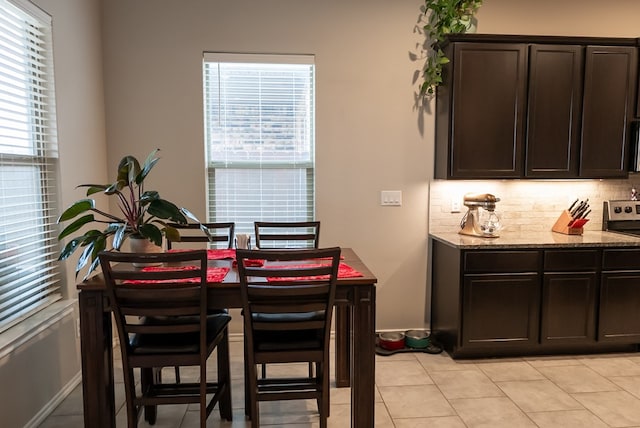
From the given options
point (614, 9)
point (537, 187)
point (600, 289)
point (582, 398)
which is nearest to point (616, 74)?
point (614, 9)

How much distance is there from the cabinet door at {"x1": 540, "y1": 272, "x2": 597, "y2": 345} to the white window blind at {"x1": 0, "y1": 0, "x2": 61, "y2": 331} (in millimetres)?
3343

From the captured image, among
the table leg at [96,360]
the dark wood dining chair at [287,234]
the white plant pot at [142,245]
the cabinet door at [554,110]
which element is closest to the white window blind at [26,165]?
the table leg at [96,360]

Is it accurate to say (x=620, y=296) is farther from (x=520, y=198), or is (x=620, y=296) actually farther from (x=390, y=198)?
(x=390, y=198)

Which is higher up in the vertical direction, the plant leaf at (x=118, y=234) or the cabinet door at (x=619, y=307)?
the plant leaf at (x=118, y=234)

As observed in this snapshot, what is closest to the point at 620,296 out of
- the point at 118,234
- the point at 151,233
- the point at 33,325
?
the point at 151,233

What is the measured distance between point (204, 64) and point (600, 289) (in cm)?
344

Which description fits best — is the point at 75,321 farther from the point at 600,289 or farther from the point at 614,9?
the point at 614,9

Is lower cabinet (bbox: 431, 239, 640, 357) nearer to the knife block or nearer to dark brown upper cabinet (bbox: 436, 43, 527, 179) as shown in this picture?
the knife block

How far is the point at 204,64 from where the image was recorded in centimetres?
344

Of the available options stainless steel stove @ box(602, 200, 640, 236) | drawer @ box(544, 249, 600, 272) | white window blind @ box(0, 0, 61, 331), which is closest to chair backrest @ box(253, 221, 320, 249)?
white window blind @ box(0, 0, 61, 331)

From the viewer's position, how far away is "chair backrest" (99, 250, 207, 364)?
187cm

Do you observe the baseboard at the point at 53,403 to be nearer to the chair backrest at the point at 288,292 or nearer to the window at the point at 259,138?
the chair backrest at the point at 288,292

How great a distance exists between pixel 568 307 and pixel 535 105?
1533 millimetres

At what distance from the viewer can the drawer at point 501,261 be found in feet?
10.4
